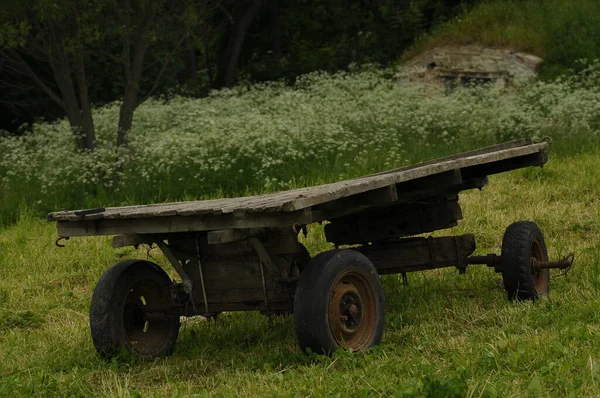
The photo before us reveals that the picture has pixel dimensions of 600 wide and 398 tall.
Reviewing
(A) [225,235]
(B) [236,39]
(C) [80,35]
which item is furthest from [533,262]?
(B) [236,39]

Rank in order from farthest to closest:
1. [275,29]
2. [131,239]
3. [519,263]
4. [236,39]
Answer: [275,29]
[236,39]
[519,263]
[131,239]

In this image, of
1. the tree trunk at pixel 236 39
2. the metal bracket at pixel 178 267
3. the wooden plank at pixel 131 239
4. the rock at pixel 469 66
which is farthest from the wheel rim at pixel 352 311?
the tree trunk at pixel 236 39

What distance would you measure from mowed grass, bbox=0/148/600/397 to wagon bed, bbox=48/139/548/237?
2.84 ft

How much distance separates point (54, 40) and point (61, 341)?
9.59 m

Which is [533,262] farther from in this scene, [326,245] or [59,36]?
[59,36]

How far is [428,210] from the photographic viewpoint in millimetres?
7598

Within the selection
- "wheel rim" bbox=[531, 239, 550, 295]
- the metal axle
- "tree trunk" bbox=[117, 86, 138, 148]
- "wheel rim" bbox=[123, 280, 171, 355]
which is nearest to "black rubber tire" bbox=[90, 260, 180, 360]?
"wheel rim" bbox=[123, 280, 171, 355]

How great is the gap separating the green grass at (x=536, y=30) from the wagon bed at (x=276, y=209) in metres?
14.0

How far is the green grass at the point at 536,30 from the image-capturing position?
20.6 metres

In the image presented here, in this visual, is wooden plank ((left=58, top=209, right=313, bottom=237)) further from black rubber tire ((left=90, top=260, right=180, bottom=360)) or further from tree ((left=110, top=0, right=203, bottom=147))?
tree ((left=110, top=0, right=203, bottom=147))

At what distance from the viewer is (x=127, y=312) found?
649 centimetres

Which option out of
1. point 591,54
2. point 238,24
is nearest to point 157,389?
point 591,54

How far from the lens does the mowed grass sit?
16.1 feet

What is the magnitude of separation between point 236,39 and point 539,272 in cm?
1899
